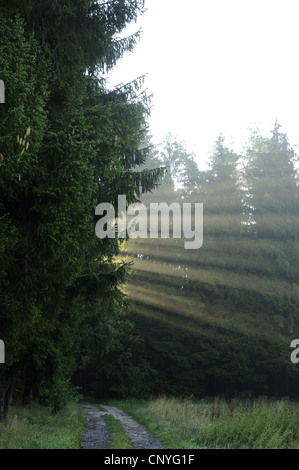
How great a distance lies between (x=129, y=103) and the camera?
401 inches

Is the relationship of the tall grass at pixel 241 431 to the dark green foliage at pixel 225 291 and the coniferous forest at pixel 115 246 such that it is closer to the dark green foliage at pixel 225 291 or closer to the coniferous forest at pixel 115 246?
the coniferous forest at pixel 115 246

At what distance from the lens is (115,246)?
10.0 meters

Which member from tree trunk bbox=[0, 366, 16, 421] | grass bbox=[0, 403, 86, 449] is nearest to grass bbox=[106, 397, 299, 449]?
grass bbox=[0, 403, 86, 449]

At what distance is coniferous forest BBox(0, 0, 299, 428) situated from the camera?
21.9 feet

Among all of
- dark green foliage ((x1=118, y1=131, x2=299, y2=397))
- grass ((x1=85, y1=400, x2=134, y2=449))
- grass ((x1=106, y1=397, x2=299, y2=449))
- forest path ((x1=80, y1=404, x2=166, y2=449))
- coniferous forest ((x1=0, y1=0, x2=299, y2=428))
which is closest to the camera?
coniferous forest ((x1=0, y1=0, x2=299, y2=428))

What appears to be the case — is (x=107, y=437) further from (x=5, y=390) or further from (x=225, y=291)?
(x=225, y=291)

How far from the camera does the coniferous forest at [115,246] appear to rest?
6.69m

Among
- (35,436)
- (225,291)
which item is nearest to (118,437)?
(35,436)

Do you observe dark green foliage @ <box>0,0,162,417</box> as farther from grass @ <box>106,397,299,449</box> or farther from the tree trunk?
grass @ <box>106,397,299,449</box>

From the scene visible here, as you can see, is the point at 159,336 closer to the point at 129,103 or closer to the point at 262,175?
the point at 262,175

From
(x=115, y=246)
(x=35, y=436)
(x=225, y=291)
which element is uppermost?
(x=115, y=246)

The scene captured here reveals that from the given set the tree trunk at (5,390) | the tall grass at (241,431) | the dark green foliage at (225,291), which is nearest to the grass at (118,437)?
the tall grass at (241,431)

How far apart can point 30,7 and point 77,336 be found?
40.2 feet
